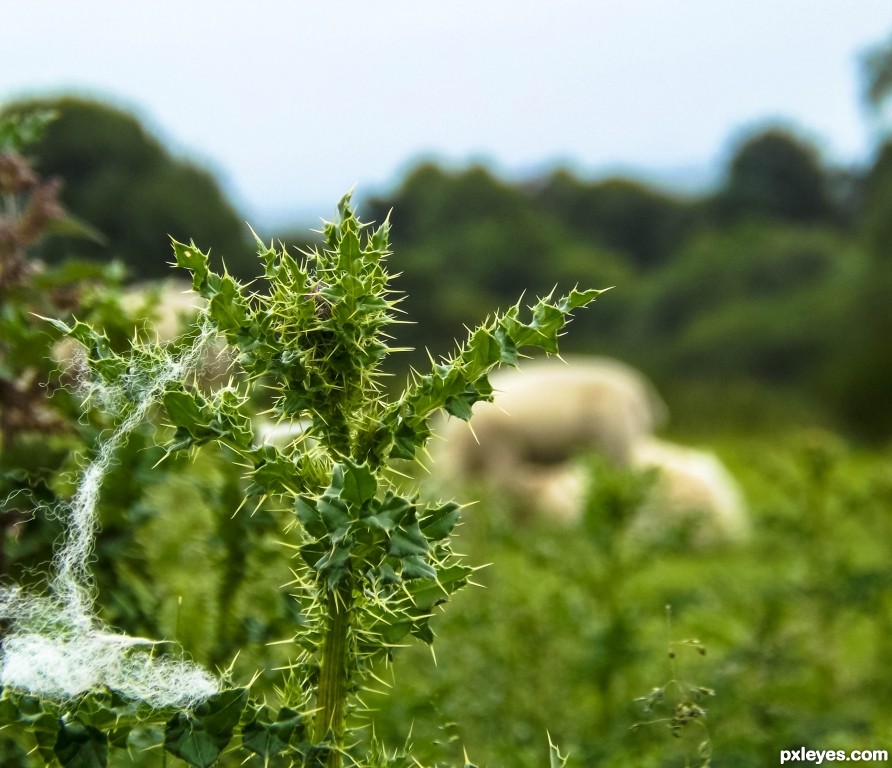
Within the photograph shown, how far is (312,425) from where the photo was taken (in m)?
0.91

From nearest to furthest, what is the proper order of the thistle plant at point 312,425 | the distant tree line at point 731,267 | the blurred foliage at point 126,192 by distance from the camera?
the thistle plant at point 312,425
the blurred foliage at point 126,192
the distant tree line at point 731,267

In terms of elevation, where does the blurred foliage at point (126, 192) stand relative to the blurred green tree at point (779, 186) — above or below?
below

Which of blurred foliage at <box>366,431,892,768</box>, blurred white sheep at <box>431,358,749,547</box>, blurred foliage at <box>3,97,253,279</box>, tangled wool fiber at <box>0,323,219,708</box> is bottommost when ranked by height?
tangled wool fiber at <box>0,323,219,708</box>

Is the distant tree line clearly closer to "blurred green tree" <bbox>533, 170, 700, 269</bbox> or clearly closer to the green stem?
"blurred green tree" <bbox>533, 170, 700, 269</bbox>

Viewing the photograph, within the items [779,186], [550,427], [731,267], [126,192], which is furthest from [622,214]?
[126,192]

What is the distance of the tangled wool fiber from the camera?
86 cm

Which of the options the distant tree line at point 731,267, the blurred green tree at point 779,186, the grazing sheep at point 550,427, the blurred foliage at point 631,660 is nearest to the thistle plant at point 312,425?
the blurred foliage at point 631,660

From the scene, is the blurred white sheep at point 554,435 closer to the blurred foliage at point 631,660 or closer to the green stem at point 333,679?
the blurred foliage at point 631,660

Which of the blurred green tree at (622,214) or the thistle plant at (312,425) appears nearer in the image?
the thistle plant at (312,425)

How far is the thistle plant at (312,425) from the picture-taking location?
86 cm

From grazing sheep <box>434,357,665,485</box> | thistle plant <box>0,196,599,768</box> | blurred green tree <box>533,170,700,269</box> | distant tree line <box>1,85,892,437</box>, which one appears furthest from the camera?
blurred green tree <box>533,170,700,269</box>

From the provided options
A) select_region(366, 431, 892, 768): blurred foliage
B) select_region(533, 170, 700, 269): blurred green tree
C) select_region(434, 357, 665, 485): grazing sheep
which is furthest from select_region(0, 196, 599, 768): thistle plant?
select_region(533, 170, 700, 269): blurred green tree

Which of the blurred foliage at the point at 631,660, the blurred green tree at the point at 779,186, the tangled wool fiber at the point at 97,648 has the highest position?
the blurred green tree at the point at 779,186

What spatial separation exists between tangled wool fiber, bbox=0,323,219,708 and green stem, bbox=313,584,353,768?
9 centimetres
